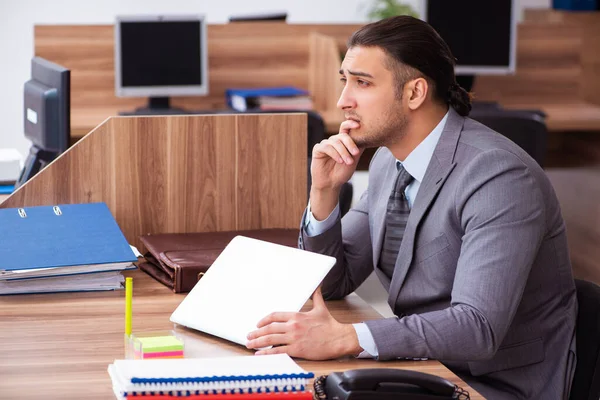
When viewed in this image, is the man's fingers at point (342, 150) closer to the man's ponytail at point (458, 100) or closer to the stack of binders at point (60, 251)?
the man's ponytail at point (458, 100)

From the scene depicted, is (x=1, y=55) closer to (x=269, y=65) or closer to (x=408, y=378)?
(x=269, y=65)

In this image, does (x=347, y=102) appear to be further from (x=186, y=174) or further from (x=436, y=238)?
(x=186, y=174)

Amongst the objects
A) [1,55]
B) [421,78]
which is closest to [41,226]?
[421,78]

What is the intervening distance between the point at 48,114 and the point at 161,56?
217 cm

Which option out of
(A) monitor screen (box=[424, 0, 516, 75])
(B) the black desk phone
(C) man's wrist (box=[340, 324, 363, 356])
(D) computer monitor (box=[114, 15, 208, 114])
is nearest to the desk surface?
(C) man's wrist (box=[340, 324, 363, 356])

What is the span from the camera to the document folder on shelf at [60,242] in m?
1.79

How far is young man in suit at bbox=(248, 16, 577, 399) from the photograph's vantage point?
1.49 metres

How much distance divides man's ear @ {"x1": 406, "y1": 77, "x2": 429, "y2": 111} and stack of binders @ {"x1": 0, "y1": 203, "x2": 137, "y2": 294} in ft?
2.02

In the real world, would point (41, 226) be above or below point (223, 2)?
below

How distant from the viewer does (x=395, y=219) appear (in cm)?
185

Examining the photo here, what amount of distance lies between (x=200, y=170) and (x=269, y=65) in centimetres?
262

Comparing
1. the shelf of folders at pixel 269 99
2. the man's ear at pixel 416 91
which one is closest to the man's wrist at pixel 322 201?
the man's ear at pixel 416 91

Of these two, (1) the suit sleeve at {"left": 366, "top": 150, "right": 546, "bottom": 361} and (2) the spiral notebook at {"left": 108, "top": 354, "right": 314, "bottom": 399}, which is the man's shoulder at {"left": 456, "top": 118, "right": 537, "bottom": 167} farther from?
(2) the spiral notebook at {"left": 108, "top": 354, "right": 314, "bottom": 399}

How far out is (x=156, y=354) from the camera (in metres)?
1.40
